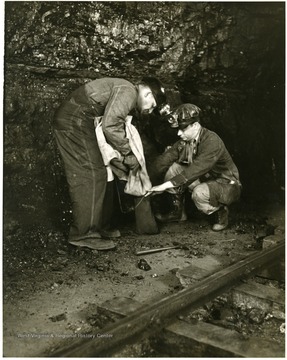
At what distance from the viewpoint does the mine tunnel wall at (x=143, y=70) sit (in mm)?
4613

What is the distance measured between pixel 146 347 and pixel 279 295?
1250mm

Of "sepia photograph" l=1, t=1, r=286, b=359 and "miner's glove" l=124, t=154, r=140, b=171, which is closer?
"sepia photograph" l=1, t=1, r=286, b=359

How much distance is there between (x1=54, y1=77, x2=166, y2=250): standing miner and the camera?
169 inches

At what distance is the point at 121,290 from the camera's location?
3646 millimetres

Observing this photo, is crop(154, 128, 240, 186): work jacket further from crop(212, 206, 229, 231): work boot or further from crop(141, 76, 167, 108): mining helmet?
crop(141, 76, 167, 108): mining helmet

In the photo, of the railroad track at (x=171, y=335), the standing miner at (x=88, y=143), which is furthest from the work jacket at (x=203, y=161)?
the railroad track at (x=171, y=335)

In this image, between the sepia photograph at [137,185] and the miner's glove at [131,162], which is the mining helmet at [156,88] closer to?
the sepia photograph at [137,185]

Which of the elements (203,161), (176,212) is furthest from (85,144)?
(176,212)

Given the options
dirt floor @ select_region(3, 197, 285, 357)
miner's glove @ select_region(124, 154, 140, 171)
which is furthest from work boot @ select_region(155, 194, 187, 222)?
miner's glove @ select_region(124, 154, 140, 171)

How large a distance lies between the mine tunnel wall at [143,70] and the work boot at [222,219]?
1.32 metres

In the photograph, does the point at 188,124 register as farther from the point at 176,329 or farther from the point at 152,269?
the point at 176,329

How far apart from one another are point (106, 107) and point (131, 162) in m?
0.63

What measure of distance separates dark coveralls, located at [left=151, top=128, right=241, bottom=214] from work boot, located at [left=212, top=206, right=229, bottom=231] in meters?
0.11

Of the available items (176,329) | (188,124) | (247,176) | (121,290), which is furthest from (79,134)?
(247,176)
